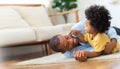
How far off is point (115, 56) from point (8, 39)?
1154 mm

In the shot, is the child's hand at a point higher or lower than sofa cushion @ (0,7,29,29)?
higher

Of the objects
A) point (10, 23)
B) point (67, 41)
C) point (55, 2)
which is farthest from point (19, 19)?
point (67, 41)

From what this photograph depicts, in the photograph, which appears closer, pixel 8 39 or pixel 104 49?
pixel 104 49

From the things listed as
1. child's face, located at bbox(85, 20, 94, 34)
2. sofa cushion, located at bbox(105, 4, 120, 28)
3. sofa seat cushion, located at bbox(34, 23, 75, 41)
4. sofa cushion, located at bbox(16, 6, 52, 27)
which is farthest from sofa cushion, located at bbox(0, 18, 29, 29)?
child's face, located at bbox(85, 20, 94, 34)

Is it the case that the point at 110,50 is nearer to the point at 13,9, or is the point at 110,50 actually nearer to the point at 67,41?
the point at 67,41

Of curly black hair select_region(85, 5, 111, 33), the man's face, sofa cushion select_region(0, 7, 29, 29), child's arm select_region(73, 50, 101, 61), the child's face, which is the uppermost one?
curly black hair select_region(85, 5, 111, 33)

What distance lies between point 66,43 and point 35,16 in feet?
6.23

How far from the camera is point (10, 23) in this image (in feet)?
9.57

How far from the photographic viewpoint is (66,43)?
1.49m

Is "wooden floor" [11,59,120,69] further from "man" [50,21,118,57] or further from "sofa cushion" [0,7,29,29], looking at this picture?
"sofa cushion" [0,7,29,29]

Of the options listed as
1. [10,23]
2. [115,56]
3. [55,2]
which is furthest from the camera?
[55,2]

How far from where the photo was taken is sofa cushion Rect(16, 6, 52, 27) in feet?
10.7

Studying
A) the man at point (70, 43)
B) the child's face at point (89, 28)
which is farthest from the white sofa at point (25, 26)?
the child's face at point (89, 28)

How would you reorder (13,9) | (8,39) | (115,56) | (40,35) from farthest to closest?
(13,9) → (40,35) → (8,39) → (115,56)
